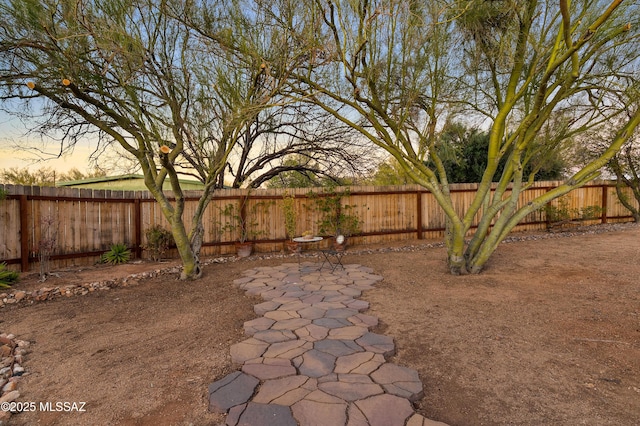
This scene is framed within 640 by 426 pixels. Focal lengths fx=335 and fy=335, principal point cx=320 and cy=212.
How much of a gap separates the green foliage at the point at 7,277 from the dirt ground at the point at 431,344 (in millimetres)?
172

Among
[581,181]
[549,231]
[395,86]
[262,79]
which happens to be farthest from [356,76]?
[549,231]

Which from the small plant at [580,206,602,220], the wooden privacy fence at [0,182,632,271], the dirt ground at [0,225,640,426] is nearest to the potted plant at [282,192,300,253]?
the wooden privacy fence at [0,182,632,271]

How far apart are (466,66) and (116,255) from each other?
712 centimetres

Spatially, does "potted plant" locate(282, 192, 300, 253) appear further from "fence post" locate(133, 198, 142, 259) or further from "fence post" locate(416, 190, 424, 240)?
"fence post" locate(416, 190, 424, 240)

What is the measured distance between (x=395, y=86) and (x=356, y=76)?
84cm

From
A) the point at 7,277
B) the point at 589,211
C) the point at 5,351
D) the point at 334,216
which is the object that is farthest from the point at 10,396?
the point at 589,211

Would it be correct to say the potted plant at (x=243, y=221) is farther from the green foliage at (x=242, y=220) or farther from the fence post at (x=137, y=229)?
the fence post at (x=137, y=229)

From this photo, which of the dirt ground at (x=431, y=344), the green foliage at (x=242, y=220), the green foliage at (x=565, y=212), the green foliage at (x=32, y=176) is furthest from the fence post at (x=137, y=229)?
the green foliage at (x=32, y=176)

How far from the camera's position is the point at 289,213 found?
768cm

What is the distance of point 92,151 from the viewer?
603cm

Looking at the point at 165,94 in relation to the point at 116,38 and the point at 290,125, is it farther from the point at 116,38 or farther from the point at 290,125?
the point at 290,125

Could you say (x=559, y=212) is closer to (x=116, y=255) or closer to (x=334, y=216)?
(x=334, y=216)

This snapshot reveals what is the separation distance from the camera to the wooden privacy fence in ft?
18.0

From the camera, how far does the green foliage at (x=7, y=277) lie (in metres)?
4.57
